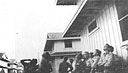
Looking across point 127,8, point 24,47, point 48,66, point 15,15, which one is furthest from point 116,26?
point 24,47

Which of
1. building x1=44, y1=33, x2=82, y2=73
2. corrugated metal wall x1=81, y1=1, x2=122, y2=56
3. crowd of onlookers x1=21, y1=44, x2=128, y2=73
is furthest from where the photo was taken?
building x1=44, y1=33, x2=82, y2=73

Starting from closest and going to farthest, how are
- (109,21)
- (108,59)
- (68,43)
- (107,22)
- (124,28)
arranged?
(108,59) → (124,28) → (109,21) → (107,22) → (68,43)

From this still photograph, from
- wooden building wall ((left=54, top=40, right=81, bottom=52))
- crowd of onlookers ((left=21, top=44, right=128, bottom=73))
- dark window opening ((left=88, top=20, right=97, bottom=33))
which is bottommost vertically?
crowd of onlookers ((left=21, top=44, right=128, bottom=73))

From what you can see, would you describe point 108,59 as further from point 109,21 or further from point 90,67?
point 109,21

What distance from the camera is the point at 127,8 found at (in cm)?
335

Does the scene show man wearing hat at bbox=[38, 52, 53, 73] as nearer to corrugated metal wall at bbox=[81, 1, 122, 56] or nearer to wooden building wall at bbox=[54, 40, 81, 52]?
corrugated metal wall at bbox=[81, 1, 122, 56]

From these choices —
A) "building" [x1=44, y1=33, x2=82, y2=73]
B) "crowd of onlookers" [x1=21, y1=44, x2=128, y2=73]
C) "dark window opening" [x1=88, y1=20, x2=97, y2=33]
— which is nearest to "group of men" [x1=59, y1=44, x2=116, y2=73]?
"crowd of onlookers" [x1=21, y1=44, x2=128, y2=73]

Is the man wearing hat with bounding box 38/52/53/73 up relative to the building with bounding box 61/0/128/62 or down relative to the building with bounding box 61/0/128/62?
down

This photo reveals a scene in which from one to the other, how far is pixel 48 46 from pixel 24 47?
4.07 metres

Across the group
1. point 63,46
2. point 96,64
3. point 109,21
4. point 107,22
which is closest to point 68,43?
point 63,46

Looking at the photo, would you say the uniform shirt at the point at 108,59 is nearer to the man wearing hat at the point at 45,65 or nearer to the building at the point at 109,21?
the building at the point at 109,21

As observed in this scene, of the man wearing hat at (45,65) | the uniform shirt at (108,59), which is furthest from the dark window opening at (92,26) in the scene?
the man wearing hat at (45,65)

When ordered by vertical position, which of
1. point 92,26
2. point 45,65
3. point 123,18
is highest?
point 92,26

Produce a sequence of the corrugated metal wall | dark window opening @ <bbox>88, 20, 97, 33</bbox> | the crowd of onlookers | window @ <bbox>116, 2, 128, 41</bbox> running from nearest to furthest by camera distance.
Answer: the crowd of onlookers → window @ <bbox>116, 2, 128, 41</bbox> → the corrugated metal wall → dark window opening @ <bbox>88, 20, 97, 33</bbox>
